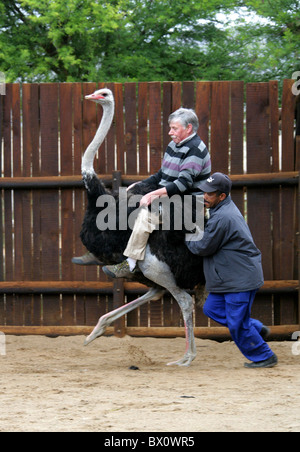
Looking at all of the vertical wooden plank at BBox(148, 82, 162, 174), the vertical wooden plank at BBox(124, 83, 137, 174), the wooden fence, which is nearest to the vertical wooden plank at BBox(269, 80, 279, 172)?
the wooden fence

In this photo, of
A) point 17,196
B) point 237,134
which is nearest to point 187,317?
point 237,134

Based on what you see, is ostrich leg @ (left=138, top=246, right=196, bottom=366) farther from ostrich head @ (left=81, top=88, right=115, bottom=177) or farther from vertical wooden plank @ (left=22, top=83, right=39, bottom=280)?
vertical wooden plank @ (left=22, top=83, right=39, bottom=280)

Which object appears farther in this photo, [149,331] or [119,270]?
[149,331]

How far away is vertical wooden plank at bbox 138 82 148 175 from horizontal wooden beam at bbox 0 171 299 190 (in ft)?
0.54

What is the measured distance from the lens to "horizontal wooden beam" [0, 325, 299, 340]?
7422 millimetres

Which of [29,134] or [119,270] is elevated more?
[29,134]

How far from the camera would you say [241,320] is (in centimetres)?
587

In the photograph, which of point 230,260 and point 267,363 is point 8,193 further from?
point 267,363

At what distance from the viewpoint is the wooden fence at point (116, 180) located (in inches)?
292

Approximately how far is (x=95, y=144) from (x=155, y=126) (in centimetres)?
126

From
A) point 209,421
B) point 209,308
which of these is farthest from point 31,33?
point 209,421

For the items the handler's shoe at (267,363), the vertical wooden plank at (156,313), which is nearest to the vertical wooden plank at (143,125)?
the vertical wooden plank at (156,313)

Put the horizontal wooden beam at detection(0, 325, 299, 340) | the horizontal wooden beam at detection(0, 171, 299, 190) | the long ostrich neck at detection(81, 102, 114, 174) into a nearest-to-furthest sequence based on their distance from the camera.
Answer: the long ostrich neck at detection(81, 102, 114, 174) → the horizontal wooden beam at detection(0, 171, 299, 190) → the horizontal wooden beam at detection(0, 325, 299, 340)

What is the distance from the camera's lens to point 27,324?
25.6ft
